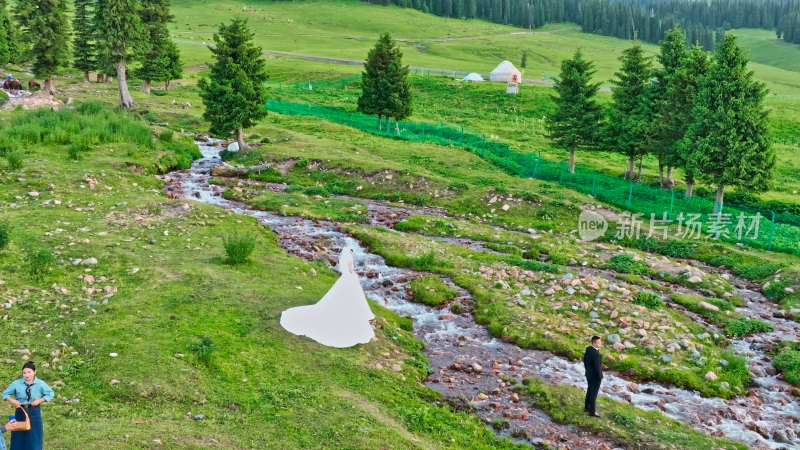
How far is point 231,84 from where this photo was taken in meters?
42.2

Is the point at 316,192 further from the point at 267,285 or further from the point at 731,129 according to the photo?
the point at 731,129

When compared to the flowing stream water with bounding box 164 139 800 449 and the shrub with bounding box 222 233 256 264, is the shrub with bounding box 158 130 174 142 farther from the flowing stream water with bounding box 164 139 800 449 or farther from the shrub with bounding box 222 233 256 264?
the flowing stream water with bounding box 164 139 800 449

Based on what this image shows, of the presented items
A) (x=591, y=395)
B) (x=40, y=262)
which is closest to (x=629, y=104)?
(x=591, y=395)

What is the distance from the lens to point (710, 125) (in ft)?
112

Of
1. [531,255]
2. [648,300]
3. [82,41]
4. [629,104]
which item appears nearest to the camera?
[648,300]

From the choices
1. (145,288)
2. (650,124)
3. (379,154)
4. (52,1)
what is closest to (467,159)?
(379,154)

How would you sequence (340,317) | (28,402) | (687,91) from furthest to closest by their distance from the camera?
(687,91) → (340,317) → (28,402)

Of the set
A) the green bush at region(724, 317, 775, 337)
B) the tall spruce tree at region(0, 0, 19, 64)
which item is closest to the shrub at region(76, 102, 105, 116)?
the tall spruce tree at region(0, 0, 19, 64)

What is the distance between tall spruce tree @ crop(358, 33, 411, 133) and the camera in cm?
5303

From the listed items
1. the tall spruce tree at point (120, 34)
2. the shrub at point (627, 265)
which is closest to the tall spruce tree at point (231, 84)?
the tall spruce tree at point (120, 34)

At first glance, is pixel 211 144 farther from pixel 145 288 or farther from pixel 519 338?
pixel 519 338

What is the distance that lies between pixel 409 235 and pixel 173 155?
20.1 metres

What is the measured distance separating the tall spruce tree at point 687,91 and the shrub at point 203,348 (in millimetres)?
32406

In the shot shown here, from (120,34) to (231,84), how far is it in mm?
16919
